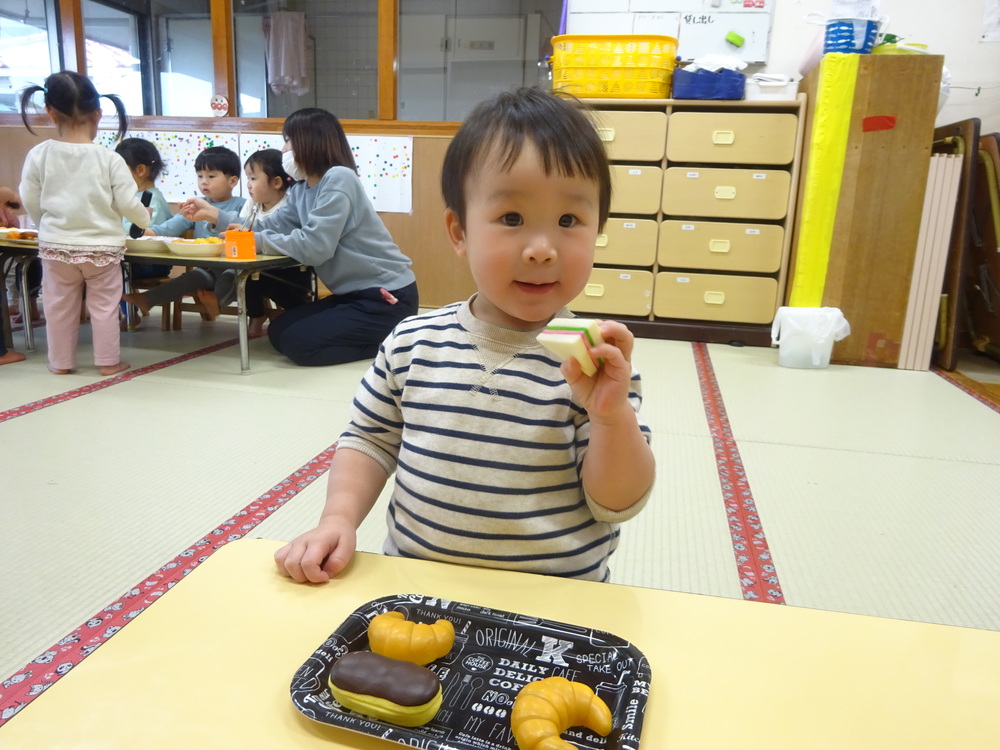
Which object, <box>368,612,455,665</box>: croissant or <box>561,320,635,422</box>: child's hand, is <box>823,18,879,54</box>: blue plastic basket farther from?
<box>368,612,455,665</box>: croissant

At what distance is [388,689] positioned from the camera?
37 centimetres

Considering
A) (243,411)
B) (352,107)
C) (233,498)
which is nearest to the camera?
(233,498)

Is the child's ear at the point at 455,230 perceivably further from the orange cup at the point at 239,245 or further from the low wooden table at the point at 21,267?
the low wooden table at the point at 21,267

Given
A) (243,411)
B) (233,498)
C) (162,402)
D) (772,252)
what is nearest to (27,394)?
(162,402)

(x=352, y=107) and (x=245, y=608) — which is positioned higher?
(x=352, y=107)

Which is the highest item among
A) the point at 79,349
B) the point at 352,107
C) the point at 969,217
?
the point at 352,107

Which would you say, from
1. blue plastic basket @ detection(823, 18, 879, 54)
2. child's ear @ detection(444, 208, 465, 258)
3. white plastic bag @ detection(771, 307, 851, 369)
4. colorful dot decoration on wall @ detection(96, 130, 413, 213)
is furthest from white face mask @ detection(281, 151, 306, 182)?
child's ear @ detection(444, 208, 465, 258)

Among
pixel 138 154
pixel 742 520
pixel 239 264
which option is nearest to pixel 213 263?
pixel 239 264

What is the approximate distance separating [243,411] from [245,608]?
5.83ft

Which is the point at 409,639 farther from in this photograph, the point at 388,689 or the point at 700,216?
the point at 700,216

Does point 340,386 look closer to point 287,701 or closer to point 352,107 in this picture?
point 287,701

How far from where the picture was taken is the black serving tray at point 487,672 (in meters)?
0.36

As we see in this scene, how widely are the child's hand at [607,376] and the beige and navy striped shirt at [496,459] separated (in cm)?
10

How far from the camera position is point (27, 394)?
2.23 meters
